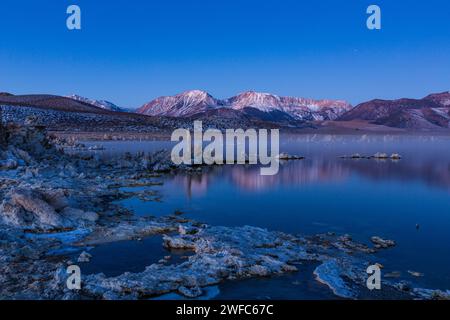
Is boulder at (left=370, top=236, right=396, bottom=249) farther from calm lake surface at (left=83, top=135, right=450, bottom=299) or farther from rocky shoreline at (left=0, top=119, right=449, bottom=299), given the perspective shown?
calm lake surface at (left=83, top=135, right=450, bottom=299)

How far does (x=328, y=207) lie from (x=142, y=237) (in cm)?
729

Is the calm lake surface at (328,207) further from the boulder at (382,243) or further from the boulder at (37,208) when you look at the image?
the boulder at (37,208)

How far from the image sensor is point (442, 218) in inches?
536

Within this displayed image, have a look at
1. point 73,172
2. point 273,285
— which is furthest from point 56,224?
point 73,172

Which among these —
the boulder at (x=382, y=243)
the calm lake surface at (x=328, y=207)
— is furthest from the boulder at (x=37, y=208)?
the boulder at (x=382, y=243)

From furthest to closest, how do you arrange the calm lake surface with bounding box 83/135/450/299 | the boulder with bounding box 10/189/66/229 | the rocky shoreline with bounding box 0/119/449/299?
the boulder with bounding box 10/189/66/229
the calm lake surface with bounding box 83/135/450/299
the rocky shoreline with bounding box 0/119/449/299

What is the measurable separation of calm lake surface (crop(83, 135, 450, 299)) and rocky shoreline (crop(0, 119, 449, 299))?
54 cm

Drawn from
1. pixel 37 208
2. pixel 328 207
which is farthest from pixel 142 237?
pixel 328 207

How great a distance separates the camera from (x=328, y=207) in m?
15.2

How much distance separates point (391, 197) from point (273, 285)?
11.4 m

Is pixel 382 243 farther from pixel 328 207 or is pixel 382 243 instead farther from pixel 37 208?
pixel 37 208

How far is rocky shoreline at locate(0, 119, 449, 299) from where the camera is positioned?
738 centimetres

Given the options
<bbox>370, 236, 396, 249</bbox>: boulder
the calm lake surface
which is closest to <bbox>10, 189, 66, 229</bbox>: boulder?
the calm lake surface

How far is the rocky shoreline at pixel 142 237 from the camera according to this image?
738 centimetres
